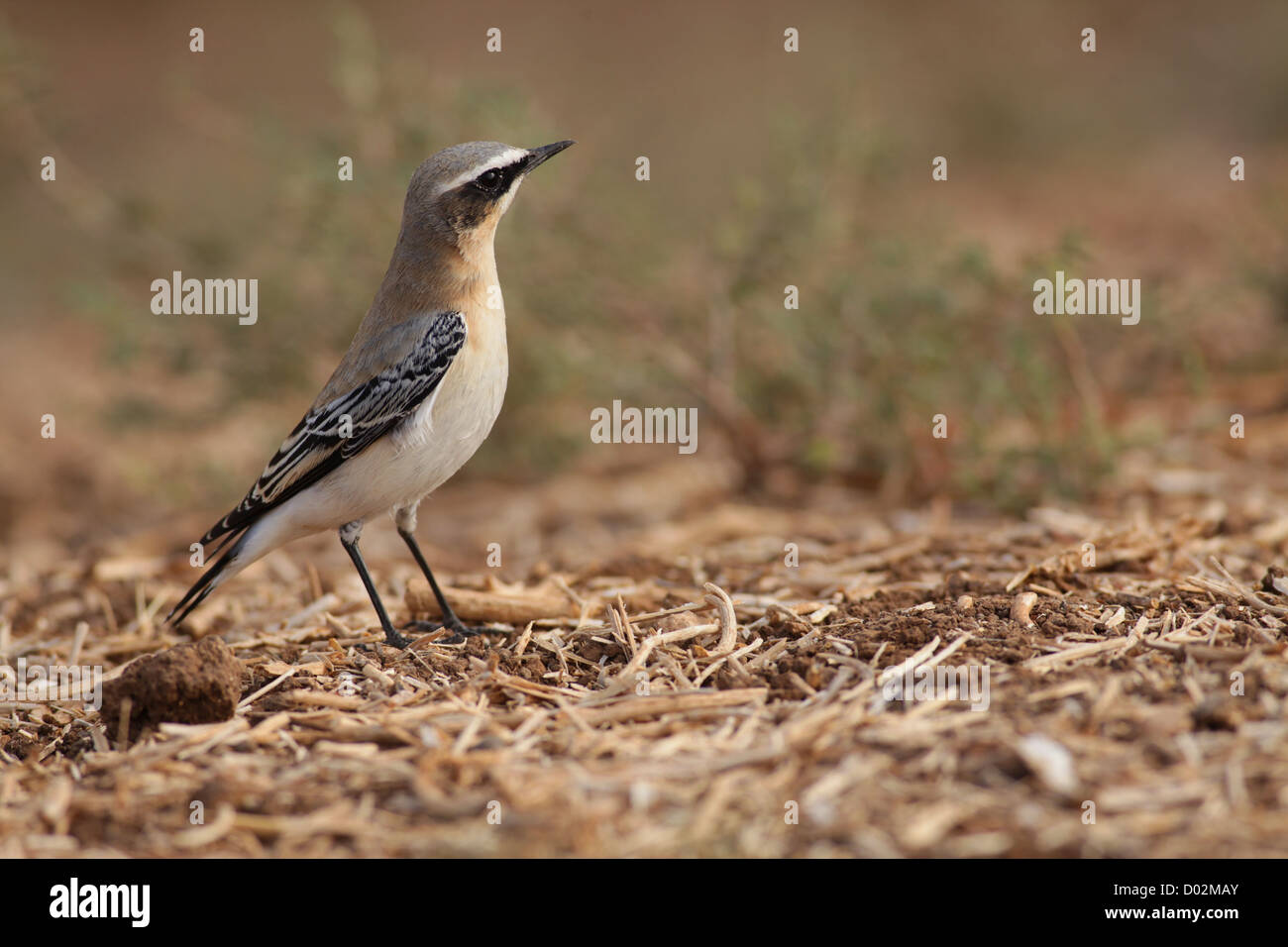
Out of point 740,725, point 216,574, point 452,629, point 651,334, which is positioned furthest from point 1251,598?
point 216,574

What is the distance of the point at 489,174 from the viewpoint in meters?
5.36

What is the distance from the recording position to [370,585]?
519 centimetres

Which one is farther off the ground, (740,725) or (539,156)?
(539,156)

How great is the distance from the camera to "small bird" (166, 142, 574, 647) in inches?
202

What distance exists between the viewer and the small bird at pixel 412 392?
16.8 ft

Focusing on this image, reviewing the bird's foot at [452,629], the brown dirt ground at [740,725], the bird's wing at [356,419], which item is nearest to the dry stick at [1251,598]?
the brown dirt ground at [740,725]

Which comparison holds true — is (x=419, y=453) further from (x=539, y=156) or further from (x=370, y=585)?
(x=539, y=156)

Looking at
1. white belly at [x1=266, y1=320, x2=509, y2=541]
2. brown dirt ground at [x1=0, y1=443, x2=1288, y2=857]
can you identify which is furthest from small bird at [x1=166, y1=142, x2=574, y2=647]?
brown dirt ground at [x1=0, y1=443, x2=1288, y2=857]

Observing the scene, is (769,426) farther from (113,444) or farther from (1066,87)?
(1066,87)

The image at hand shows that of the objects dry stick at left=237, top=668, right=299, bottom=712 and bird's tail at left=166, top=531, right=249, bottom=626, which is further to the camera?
bird's tail at left=166, top=531, right=249, bottom=626

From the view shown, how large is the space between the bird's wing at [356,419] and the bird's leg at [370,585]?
304mm

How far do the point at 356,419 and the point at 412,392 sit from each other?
31 centimetres

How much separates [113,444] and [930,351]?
687cm

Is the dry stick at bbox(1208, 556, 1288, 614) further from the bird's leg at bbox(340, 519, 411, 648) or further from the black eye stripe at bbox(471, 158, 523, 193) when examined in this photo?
the black eye stripe at bbox(471, 158, 523, 193)
